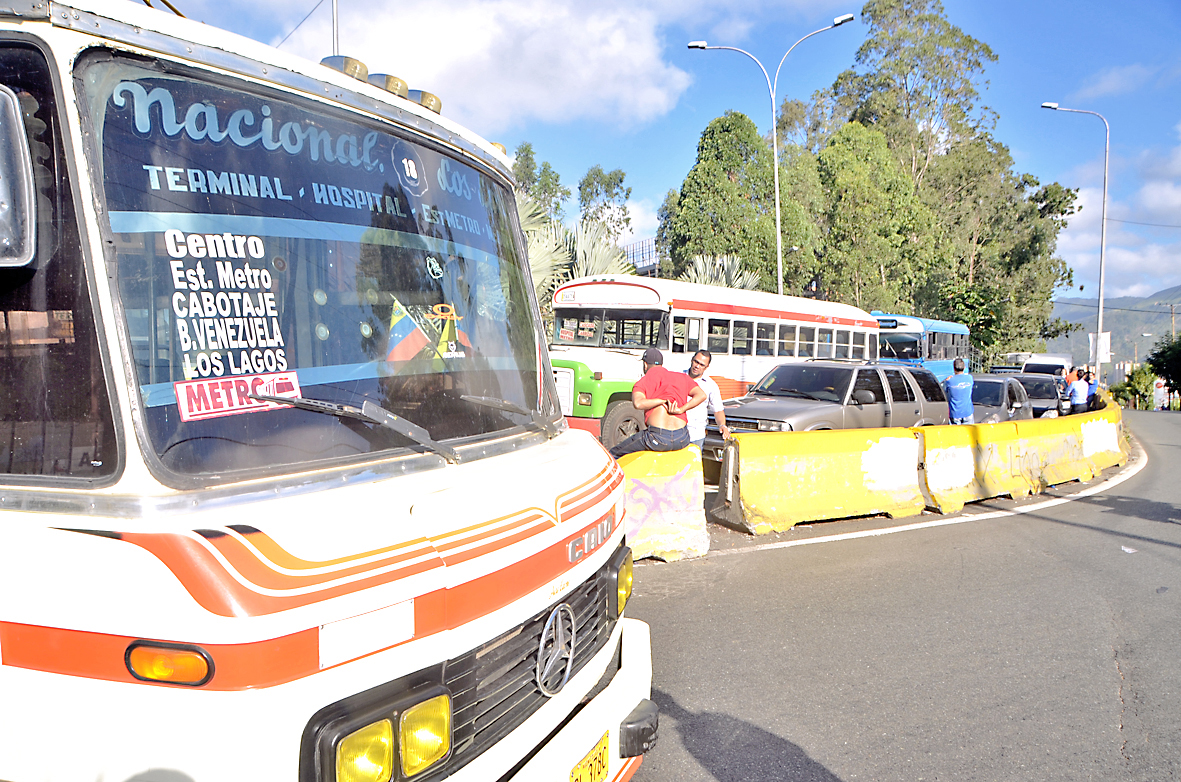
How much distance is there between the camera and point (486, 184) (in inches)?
120

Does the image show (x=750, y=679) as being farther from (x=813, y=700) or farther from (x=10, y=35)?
(x=10, y=35)

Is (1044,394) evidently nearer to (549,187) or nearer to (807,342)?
(807,342)

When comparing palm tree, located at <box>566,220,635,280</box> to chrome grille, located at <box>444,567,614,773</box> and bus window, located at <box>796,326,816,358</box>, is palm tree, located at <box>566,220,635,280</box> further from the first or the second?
chrome grille, located at <box>444,567,614,773</box>

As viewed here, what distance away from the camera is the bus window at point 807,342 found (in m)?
17.4

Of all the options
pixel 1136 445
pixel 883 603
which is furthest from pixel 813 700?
pixel 1136 445

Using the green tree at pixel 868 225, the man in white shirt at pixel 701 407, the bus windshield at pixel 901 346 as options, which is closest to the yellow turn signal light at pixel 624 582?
the man in white shirt at pixel 701 407

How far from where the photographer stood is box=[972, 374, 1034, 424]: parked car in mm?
15164

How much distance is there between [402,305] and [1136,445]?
2155cm

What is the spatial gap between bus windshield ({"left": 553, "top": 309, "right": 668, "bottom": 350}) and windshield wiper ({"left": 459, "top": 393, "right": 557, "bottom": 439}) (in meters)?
10.6

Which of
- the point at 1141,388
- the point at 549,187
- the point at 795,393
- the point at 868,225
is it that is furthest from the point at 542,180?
the point at 1141,388

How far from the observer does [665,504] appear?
6754 millimetres

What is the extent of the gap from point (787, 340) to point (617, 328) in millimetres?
4822

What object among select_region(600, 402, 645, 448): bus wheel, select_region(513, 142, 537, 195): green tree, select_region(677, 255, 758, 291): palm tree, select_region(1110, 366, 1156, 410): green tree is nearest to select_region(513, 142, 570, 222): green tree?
select_region(513, 142, 537, 195): green tree

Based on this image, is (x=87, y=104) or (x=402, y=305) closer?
(x=87, y=104)
